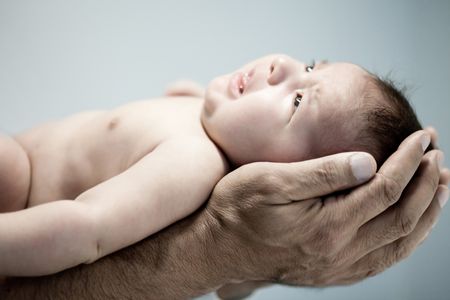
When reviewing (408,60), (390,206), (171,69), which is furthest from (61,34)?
(408,60)

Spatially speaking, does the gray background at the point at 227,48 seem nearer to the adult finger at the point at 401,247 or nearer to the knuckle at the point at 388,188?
the adult finger at the point at 401,247

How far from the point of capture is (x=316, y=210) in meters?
0.83

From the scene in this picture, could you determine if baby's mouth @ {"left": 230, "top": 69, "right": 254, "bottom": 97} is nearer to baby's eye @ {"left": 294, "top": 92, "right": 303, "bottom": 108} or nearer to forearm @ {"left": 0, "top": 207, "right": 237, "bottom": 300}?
baby's eye @ {"left": 294, "top": 92, "right": 303, "bottom": 108}

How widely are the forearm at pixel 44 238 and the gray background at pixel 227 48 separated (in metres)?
0.90

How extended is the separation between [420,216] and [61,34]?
1.28 metres

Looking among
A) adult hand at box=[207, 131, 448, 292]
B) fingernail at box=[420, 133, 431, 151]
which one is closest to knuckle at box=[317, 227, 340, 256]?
adult hand at box=[207, 131, 448, 292]

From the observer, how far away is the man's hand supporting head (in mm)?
812

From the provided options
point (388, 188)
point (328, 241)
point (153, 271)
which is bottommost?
point (153, 271)

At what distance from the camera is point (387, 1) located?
1.97m

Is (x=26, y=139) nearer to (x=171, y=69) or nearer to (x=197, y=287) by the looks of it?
Result: (x=197, y=287)

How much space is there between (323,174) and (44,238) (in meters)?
0.45

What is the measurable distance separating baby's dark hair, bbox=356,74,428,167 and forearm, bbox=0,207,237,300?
1.09 feet

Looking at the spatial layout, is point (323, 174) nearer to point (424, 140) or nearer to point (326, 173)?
point (326, 173)

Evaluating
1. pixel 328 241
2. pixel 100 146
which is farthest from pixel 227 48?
pixel 328 241
